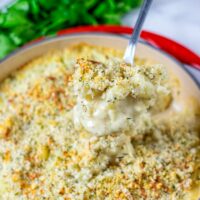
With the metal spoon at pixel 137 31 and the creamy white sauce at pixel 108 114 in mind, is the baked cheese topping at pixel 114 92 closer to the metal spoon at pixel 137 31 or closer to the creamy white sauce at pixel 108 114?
the creamy white sauce at pixel 108 114

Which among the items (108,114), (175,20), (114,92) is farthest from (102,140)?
(175,20)

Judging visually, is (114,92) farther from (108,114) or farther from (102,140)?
(102,140)

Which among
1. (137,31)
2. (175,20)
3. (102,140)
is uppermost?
(175,20)

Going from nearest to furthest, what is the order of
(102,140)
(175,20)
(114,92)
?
1. (114,92)
2. (102,140)
3. (175,20)

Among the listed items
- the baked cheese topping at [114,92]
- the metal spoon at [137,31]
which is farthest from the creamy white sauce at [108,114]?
the metal spoon at [137,31]

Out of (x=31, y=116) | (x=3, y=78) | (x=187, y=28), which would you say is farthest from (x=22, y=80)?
(x=187, y=28)

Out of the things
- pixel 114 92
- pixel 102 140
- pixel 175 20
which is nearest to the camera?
pixel 114 92

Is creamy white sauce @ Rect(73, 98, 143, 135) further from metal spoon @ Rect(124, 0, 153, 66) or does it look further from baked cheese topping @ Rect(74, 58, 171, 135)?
metal spoon @ Rect(124, 0, 153, 66)
